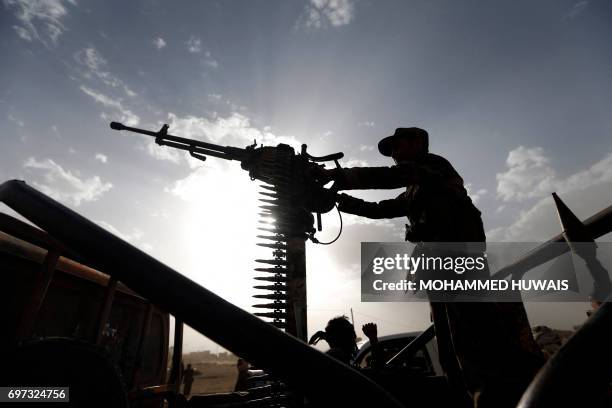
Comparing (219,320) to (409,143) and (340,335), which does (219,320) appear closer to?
(409,143)

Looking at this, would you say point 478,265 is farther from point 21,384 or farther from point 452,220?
point 21,384

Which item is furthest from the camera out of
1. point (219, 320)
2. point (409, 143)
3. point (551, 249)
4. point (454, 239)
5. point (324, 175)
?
point (324, 175)

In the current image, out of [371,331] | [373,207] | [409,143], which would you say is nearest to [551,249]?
[409,143]

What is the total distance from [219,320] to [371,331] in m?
4.08

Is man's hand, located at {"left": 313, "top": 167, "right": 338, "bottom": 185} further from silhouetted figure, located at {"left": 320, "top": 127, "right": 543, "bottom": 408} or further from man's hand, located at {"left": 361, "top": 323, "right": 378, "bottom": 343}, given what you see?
man's hand, located at {"left": 361, "top": 323, "right": 378, "bottom": 343}

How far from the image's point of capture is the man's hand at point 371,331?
13.7ft

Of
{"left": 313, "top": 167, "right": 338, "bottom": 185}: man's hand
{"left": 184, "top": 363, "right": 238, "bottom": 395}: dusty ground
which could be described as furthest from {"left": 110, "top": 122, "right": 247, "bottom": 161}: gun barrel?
{"left": 184, "top": 363, "right": 238, "bottom": 395}: dusty ground

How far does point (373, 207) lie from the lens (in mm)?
3377

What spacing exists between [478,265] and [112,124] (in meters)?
6.63

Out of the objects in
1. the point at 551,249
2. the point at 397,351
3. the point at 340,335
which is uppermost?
the point at 551,249

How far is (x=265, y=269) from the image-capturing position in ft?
10.9

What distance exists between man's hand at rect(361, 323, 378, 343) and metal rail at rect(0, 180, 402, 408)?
3955 millimetres

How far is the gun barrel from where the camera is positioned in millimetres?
4640

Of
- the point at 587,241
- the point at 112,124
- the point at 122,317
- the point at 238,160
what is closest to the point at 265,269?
the point at 122,317
